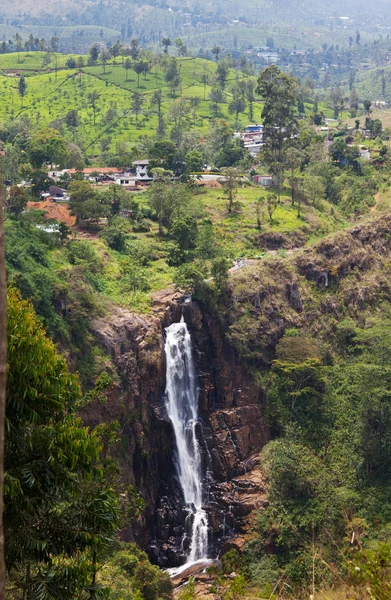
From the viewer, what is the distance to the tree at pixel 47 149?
49.0 m

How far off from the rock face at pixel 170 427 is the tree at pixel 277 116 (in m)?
19.4

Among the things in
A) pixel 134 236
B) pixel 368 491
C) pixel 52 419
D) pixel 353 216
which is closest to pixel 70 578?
pixel 52 419

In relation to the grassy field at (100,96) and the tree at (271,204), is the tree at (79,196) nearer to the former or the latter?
the tree at (271,204)

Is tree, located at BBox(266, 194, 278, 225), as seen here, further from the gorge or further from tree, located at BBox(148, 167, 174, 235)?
tree, located at BBox(148, 167, 174, 235)

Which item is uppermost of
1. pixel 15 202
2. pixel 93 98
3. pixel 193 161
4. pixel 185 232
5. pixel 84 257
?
pixel 93 98

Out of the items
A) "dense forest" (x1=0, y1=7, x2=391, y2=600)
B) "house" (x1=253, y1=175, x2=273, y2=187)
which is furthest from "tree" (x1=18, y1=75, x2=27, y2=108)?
"house" (x1=253, y1=175, x2=273, y2=187)

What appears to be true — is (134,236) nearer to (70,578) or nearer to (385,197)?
(385,197)

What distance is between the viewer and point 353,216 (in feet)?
161

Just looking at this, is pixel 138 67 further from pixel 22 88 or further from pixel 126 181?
pixel 126 181

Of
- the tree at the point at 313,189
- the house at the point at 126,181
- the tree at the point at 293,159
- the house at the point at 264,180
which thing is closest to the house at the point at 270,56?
the house at the point at 264,180

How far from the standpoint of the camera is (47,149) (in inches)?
1976

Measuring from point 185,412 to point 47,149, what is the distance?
25.2m

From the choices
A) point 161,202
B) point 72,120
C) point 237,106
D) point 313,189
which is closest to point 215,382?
point 161,202

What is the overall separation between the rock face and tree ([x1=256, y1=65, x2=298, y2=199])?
19357 mm
